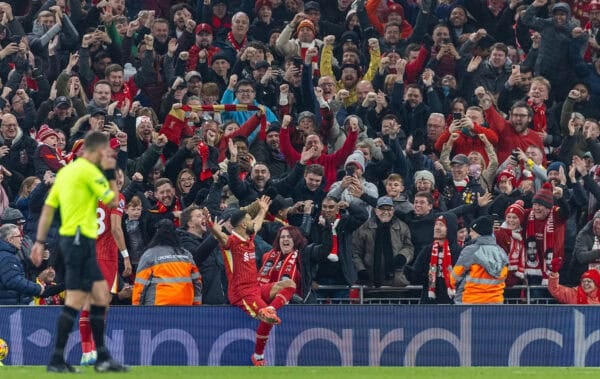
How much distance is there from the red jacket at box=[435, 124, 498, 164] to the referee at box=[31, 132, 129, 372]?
28.9 ft

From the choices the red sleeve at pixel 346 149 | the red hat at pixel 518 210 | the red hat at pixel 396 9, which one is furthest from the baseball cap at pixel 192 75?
the red hat at pixel 518 210

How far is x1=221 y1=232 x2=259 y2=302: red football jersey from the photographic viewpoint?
1905 cm

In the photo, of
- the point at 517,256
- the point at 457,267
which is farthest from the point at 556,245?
the point at 457,267

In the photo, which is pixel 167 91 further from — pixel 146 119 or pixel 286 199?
pixel 286 199

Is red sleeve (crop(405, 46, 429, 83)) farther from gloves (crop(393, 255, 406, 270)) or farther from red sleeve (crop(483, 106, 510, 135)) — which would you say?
gloves (crop(393, 255, 406, 270))

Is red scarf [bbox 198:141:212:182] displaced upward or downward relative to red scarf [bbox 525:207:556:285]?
upward

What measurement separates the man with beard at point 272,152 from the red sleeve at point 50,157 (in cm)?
299

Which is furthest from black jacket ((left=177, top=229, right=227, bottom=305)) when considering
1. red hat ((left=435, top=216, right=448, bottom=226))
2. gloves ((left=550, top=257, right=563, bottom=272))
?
gloves ((left=550, top=257, right=563, bottom=272))

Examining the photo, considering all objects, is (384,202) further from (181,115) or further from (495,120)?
(181,115)

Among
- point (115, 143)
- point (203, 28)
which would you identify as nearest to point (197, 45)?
point (203, 28)

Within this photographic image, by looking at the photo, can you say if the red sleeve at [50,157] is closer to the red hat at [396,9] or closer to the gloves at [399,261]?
the gloves at [399,261]

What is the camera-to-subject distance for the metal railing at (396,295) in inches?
821

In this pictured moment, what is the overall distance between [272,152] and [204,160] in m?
1.19

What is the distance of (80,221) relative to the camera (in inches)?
595
